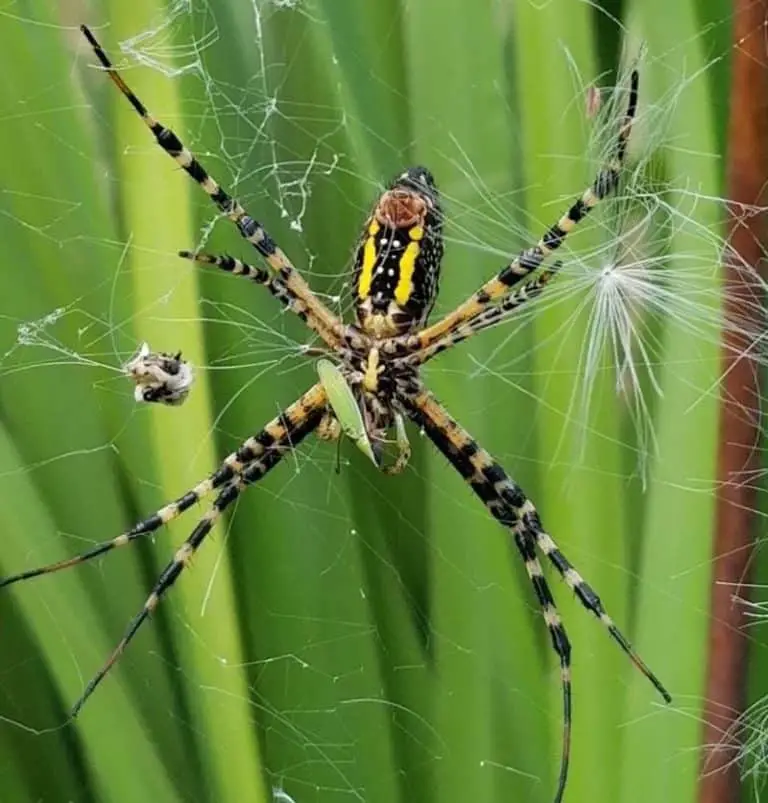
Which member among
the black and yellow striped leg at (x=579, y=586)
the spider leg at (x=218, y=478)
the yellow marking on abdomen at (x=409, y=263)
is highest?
the yellow marking on abdomen at (x=409, y=263)

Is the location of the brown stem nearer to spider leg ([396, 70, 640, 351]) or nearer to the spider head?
spider leg ([396, 70, 640, 351])

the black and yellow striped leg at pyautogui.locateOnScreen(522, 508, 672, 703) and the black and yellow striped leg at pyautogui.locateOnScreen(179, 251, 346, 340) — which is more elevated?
the black and yellow striped leg at pyautogui.locateOnScreen(179, 251, 346, 340)

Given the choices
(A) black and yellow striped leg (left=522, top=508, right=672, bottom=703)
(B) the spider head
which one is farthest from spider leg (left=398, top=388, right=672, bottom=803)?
(B) the spider head

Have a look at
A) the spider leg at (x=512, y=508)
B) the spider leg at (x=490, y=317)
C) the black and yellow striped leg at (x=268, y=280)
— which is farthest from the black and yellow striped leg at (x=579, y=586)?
the black and yellow striped leg at (x=268, y=280)

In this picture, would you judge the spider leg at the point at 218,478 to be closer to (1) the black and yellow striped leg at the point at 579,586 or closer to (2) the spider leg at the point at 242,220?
(2) the spider leg at the point at 242,220

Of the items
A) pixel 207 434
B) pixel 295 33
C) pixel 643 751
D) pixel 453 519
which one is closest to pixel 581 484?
pixel 453 519

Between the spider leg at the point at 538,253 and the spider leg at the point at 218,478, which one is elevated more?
the spider leg at the point at 538,253

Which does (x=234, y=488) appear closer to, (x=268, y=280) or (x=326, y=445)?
(x=326, y=445)

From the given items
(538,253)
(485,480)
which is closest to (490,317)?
(538,253)
